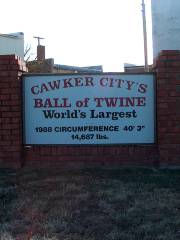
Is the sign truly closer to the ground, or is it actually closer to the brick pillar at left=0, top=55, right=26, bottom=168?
the brick pillar at left=0, top=55, right=26, bottom=168

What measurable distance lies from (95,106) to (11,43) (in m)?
24.8

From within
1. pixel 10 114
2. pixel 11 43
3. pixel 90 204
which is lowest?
pixel 90 204

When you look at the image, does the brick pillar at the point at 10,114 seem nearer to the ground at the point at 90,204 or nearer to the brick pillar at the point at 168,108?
the ground at the point at 90,204

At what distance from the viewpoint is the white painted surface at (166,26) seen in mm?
23297

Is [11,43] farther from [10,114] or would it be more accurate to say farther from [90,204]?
[90,204]

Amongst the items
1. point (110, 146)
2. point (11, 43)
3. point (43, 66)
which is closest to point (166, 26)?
point (43, 66)

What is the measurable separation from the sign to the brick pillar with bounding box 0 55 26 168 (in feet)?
0.92

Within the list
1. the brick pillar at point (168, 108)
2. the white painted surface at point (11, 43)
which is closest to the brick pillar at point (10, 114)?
the brick pillar at point (168, 108)

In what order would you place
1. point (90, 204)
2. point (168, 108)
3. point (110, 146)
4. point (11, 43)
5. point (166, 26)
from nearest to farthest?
point (90, 204)
point (168, 108)
point (110, 146)
point (166, 26)
point (11, 43)

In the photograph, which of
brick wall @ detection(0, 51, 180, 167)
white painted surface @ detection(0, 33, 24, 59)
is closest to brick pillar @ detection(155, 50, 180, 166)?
brick wall @ detection(0, 51, 180, 167)

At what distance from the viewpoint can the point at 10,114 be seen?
382 inches

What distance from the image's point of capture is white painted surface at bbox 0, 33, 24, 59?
3284 cm

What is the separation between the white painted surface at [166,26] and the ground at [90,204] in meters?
14.6

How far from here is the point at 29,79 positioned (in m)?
9.87
